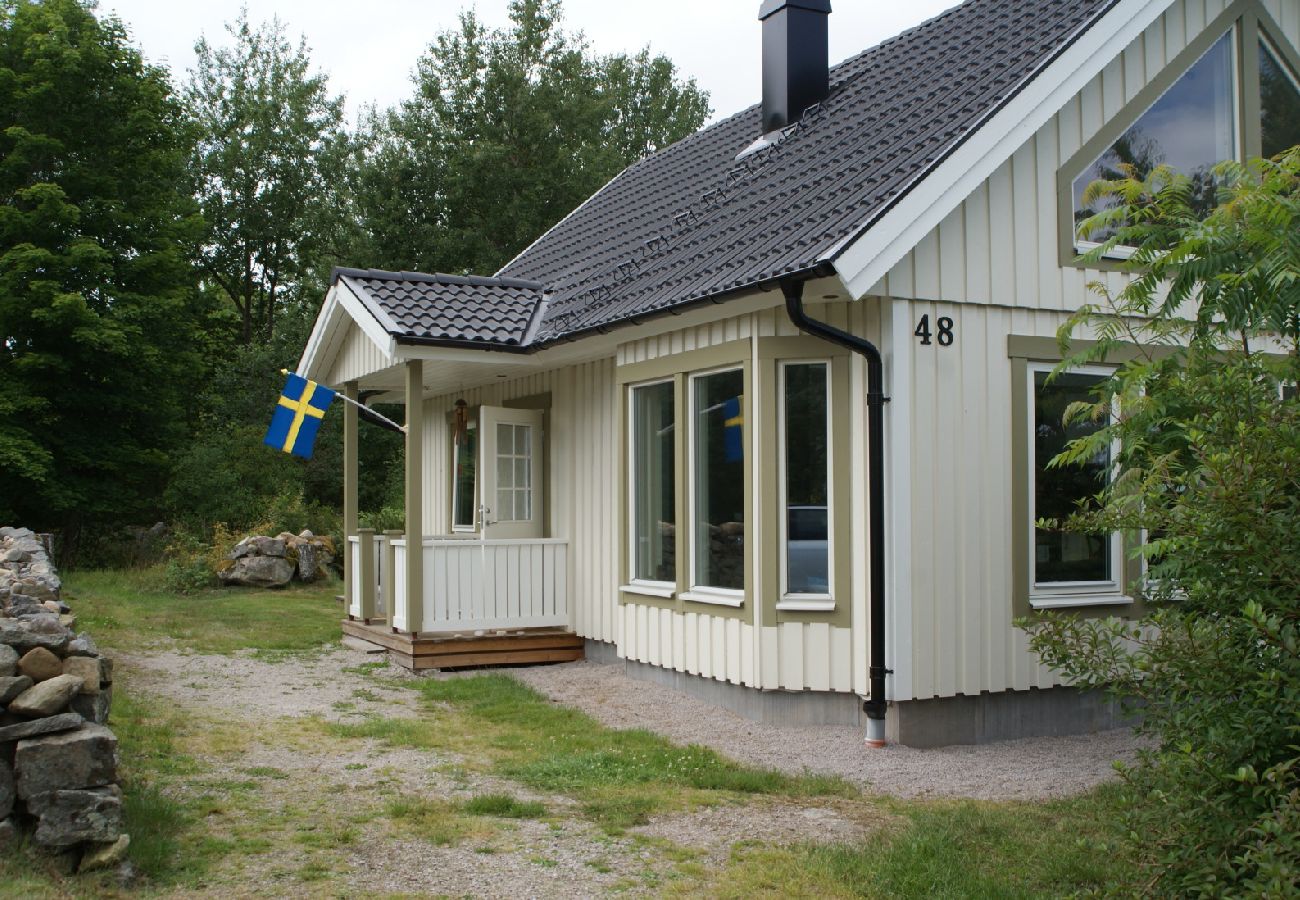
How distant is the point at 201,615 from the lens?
52.5 ft

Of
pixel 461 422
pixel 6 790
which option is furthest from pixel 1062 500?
pixel 461 422

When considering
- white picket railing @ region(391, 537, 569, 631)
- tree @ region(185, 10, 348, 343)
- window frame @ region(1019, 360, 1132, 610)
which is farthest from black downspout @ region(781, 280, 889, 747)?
tree @ region(185, 10, 348, 343)

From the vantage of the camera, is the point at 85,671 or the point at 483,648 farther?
the point at 483,648

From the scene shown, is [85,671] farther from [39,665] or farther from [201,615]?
[201,615]

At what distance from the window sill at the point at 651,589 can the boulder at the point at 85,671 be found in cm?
494

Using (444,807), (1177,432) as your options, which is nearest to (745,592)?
(444,807)

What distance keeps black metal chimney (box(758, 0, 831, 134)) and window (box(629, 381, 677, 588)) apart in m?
3.64

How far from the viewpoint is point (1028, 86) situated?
8.11 meters

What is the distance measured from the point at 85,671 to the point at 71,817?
2.60 ft

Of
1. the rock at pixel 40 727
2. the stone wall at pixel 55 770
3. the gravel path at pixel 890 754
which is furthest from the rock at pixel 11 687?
the gravel path at pixel 890 754

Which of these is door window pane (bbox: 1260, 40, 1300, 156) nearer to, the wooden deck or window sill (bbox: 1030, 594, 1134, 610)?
window sill (bbox: 1030, 594, 1134, 610)

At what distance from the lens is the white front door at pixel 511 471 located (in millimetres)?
12320

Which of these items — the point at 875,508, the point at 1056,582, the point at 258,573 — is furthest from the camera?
the point at 258,573

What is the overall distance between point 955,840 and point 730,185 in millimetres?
7414
